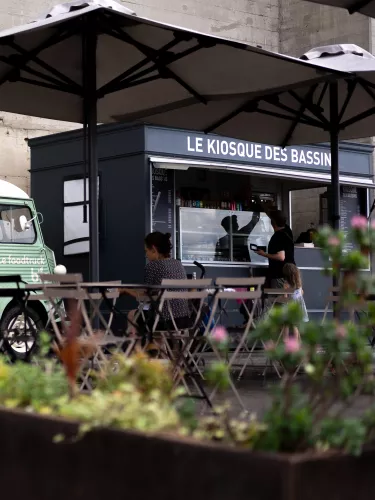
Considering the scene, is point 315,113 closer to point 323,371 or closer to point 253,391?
point 253,391

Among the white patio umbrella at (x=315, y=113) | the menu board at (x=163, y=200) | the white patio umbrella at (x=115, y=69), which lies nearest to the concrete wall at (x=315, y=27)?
the menu board at (x=163, y=200)

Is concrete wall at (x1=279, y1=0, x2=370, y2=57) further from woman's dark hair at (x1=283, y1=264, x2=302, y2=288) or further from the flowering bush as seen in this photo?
the flowering bush

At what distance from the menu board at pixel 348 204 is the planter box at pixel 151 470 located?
37.5 feet

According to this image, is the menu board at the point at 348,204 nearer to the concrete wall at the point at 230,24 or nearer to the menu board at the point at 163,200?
the menu board at the point at 163,200

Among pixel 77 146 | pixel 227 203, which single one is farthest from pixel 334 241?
pixel 227 203

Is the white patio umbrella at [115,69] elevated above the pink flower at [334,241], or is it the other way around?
the white patio umbrella at [115,69]

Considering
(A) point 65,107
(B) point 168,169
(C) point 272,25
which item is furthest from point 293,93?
(C) point 272,25

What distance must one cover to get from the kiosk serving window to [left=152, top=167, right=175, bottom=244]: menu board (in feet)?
1.05

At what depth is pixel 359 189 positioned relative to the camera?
1469 cm

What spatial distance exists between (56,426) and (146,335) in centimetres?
257

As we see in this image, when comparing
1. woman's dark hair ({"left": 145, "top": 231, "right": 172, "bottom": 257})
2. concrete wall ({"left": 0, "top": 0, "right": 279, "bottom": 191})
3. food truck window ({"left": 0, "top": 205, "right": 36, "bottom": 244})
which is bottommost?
woman's dark hair ({"left": 145, "top": 231, "right": 172, "bottom": 257})

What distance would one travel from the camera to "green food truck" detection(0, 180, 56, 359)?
10.6 metres

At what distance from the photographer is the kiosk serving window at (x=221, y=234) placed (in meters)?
12.2

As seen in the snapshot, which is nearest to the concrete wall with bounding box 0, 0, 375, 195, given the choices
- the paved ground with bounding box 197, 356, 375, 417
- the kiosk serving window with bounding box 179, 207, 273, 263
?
the kiosk serving window with bounding box 179, 207, 273, 263
